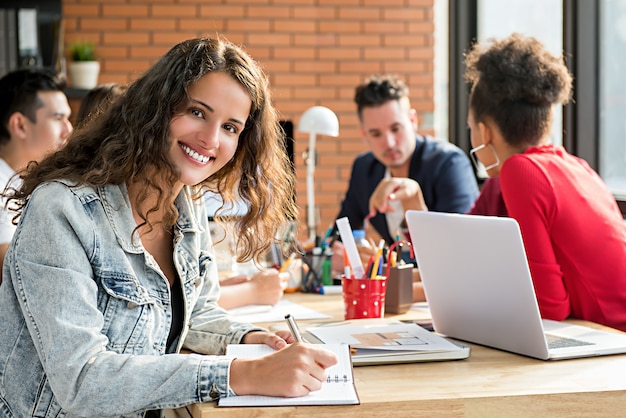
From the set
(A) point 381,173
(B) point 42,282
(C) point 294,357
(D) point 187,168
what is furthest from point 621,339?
(A) point 381,173

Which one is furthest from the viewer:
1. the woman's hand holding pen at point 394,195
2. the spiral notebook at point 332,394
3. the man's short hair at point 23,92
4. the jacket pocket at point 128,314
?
the man's short hair at point 23,92

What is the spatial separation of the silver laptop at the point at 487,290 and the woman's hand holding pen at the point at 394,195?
3.13 feet

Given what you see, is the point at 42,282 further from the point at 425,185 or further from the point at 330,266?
the point at 425,185

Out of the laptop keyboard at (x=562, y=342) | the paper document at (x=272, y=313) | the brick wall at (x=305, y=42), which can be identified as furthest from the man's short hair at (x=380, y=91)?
the laptop keyboard at (x=562, y=342)

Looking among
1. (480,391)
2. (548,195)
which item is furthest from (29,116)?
(480,391)

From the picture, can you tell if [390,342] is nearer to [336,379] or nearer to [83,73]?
[336,379]

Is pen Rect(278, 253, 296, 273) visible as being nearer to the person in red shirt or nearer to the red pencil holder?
the red pencil holder

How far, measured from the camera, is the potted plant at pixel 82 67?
15.0ft

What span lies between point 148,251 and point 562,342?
2.71 ft

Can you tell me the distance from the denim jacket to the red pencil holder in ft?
1.57

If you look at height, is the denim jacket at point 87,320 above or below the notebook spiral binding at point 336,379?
above

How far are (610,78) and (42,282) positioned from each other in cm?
248

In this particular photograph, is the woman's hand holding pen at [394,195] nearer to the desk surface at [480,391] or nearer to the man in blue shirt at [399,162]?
the man in blue shirt at [399,162]

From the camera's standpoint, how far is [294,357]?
4.24ft
